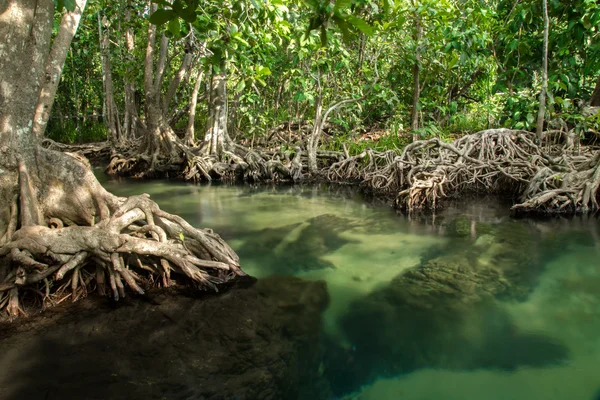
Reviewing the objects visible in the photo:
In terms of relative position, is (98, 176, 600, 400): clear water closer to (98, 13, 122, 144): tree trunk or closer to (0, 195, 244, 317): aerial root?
(0, 195, 244, 317): aerial root

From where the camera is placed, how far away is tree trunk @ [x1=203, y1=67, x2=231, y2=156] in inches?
448

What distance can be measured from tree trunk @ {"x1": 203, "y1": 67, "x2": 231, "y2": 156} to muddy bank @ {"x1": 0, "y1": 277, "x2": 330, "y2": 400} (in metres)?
7.90

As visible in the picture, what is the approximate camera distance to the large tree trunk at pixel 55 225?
362 centimetres

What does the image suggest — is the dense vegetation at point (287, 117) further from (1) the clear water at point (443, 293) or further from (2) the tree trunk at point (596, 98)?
(1) the clear water at point (443, 293)

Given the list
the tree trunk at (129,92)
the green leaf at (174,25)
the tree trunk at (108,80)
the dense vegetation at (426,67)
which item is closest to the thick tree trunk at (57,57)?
the dense vegetation at (426,67)

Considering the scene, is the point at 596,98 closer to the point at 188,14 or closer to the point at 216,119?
the point at 216,119

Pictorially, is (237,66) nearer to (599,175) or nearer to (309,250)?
(309,250)

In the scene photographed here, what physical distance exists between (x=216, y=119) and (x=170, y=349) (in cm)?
883

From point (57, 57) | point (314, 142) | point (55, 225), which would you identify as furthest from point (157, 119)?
point (55, 225)

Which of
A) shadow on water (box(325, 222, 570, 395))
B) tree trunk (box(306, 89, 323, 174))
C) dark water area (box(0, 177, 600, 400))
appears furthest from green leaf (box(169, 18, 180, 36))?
tree trunk (box(306, 89, 323, 174))

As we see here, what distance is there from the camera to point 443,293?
13.9 feet

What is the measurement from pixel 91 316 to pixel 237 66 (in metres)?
2.57

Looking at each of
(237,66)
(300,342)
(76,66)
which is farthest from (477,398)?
(76,66)

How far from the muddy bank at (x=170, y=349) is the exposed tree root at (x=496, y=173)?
14.7 ft
